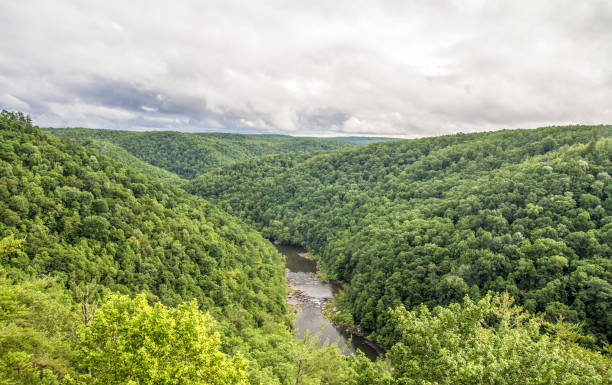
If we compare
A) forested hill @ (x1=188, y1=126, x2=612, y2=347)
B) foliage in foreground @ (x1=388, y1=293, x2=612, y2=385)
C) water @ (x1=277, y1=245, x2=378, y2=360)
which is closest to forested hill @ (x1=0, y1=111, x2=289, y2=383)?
water @ (x1=277, y1=245, x2=378, y2=360)

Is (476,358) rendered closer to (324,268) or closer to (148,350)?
(148,350)

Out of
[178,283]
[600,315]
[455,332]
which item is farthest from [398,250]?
[455,332]

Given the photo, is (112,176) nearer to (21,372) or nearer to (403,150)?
(21,372)

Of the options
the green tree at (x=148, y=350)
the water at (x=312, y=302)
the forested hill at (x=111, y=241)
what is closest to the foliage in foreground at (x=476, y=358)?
the green tree at (x=148, y=350)

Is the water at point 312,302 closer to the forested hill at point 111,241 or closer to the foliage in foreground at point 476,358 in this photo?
the forested hill at point 111,241

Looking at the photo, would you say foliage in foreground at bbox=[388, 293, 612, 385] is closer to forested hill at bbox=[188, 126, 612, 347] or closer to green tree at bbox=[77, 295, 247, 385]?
green tree at bbox=[77, 295, 247, 385]

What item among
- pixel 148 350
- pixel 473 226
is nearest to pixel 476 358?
pixel 148 350
